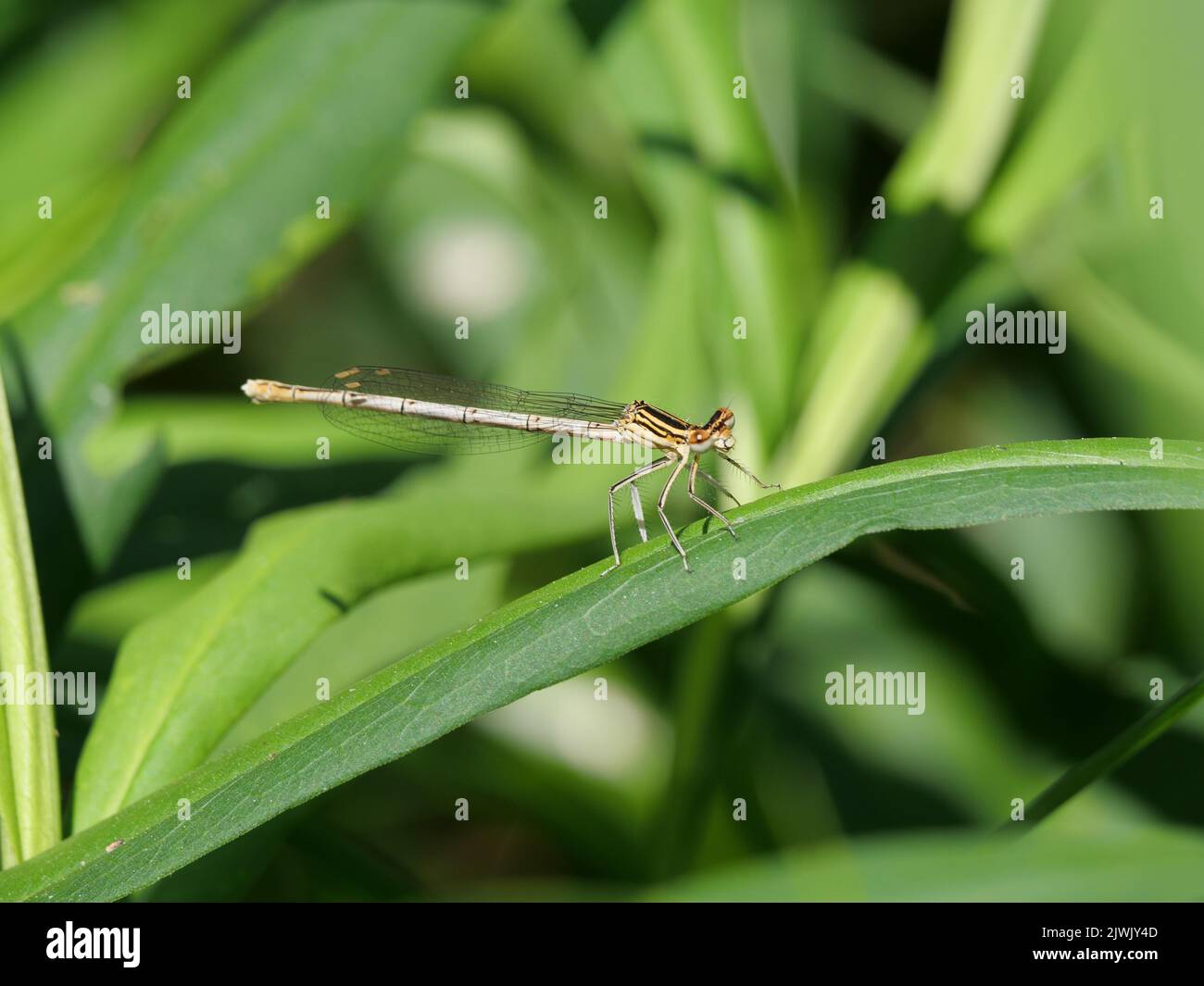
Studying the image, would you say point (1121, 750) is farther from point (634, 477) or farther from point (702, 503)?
point (634, 477)

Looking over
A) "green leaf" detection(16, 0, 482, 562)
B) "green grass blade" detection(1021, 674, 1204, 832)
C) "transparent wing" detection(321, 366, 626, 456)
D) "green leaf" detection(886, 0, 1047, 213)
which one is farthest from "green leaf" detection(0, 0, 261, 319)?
"green grass blade" detection(1021, 674, 1204, 832)

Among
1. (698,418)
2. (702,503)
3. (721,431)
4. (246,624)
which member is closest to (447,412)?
(698,418)

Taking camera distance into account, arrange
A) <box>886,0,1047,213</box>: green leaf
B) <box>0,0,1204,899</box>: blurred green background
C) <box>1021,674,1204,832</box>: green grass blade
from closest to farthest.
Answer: <box>1021,674,1204,832</box>: green grass blade, <box>0,0,1204,899</box>: blurred green background, <box>886,0,1047,213</box>: green leaf

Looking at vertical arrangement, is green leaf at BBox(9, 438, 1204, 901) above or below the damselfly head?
below

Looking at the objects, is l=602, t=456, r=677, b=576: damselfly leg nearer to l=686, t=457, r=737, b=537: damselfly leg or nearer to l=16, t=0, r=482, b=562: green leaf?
l=686, t=457, r=737, b=537: damselfly leg

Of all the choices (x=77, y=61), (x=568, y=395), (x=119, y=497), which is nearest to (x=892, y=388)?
(x=568, y=395)

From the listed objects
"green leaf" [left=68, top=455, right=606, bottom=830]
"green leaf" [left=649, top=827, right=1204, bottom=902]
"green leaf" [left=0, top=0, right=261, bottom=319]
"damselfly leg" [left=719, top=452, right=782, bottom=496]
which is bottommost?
"green leaf" [left=649, top=827, right=1204, bottom=902]
